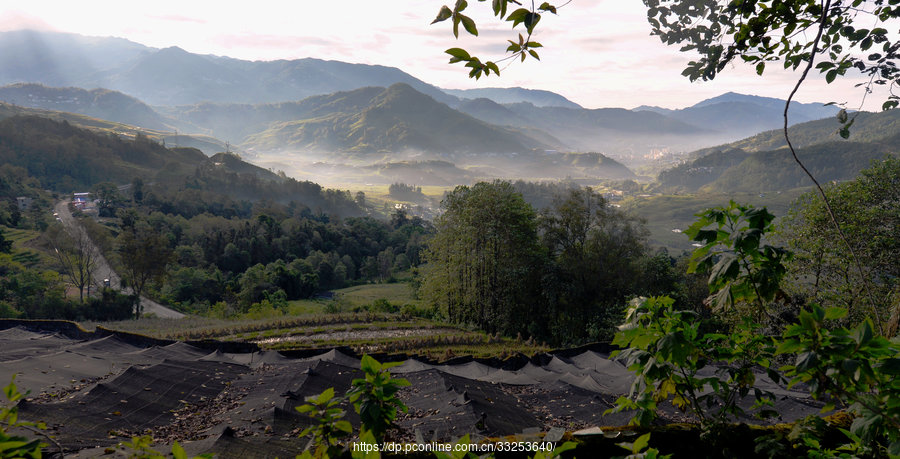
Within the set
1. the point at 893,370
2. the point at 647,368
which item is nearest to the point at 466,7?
the point at 647,368

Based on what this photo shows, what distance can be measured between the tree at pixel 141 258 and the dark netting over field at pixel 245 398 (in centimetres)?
2615

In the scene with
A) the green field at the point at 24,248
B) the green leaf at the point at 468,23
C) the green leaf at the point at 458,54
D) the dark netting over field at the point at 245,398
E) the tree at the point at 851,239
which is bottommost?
the green field at the point at 24,248

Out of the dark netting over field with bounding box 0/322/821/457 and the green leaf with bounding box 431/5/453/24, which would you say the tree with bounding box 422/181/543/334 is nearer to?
the dark netting over field with bounding box 0/322/821/457

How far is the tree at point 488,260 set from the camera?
85.4 ft

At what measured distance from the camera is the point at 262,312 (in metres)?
33.8

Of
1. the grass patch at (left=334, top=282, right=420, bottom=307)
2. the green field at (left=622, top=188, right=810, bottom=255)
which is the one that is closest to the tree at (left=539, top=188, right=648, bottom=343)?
the grass patch at (left=334, top=282, right=420, bottom=307)

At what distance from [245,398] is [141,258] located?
33918 millimetres

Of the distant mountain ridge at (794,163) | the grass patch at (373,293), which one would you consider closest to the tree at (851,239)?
the grass patch at (373,293)

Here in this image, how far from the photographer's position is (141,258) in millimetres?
37188

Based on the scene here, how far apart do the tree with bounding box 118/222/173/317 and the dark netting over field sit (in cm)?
2615

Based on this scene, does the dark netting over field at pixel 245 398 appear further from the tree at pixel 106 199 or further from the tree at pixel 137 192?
the tree at pixel 137 192

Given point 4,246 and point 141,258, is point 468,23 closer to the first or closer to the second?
point 141,258

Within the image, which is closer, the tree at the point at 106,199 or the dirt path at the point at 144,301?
the dirt path at the point at 144,301

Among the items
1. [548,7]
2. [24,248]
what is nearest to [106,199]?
[24,248]
